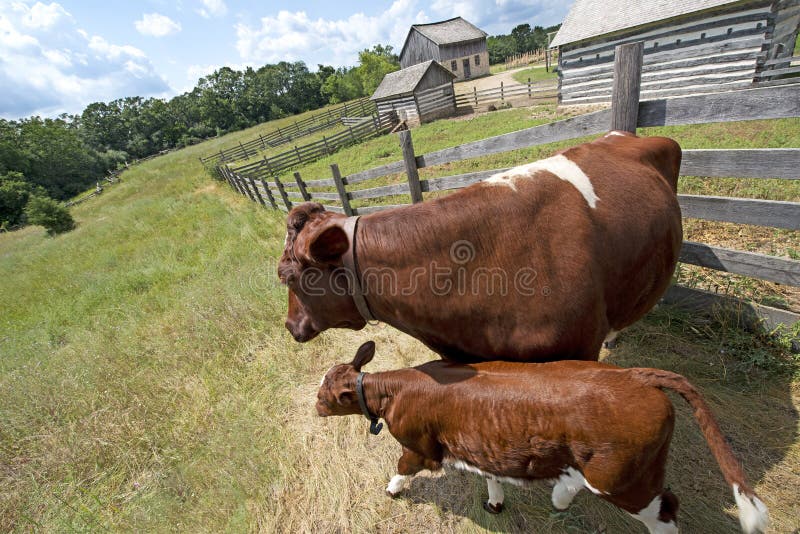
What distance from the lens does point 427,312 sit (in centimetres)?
182

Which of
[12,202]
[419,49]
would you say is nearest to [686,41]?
[419,49]

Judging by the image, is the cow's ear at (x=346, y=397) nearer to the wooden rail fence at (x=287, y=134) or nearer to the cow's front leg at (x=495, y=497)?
the cow's front leg at (x=495, y=497)

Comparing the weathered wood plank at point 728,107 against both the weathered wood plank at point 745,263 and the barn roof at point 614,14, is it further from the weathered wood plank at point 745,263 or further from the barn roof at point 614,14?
the barn roof at point 614,14

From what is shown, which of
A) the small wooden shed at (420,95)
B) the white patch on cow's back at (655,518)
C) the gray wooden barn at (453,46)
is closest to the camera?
the white patch on cow's back at (655,518)

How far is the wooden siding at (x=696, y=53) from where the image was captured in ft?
31.9

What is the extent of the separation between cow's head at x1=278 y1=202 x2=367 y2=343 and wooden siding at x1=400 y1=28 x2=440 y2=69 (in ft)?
134

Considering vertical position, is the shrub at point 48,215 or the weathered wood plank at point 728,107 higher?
the weathered wood plank at point 728,107

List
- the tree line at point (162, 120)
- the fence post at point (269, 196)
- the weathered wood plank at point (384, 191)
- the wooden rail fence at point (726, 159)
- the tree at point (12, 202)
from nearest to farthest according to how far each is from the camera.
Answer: the wooden rail fence at point (726, 159), the weathered wood plank at point (384, 191), the fence post at point (269, 196), the tree at point (12, 202), the tree line at point (162, 120)

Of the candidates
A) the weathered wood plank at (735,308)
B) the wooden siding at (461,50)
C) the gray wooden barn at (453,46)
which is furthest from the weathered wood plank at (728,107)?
the wooden siding at (461,50)

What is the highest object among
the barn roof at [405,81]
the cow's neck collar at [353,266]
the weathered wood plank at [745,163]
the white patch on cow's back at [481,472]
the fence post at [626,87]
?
the barn roof at [405,81]

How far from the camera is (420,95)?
21.9 metres

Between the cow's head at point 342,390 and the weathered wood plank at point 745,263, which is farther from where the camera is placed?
the weathered wood plank at point 745,263

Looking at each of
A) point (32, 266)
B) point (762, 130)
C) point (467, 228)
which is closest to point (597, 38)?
point (762, 130)

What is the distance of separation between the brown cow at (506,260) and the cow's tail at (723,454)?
350 millimetres
